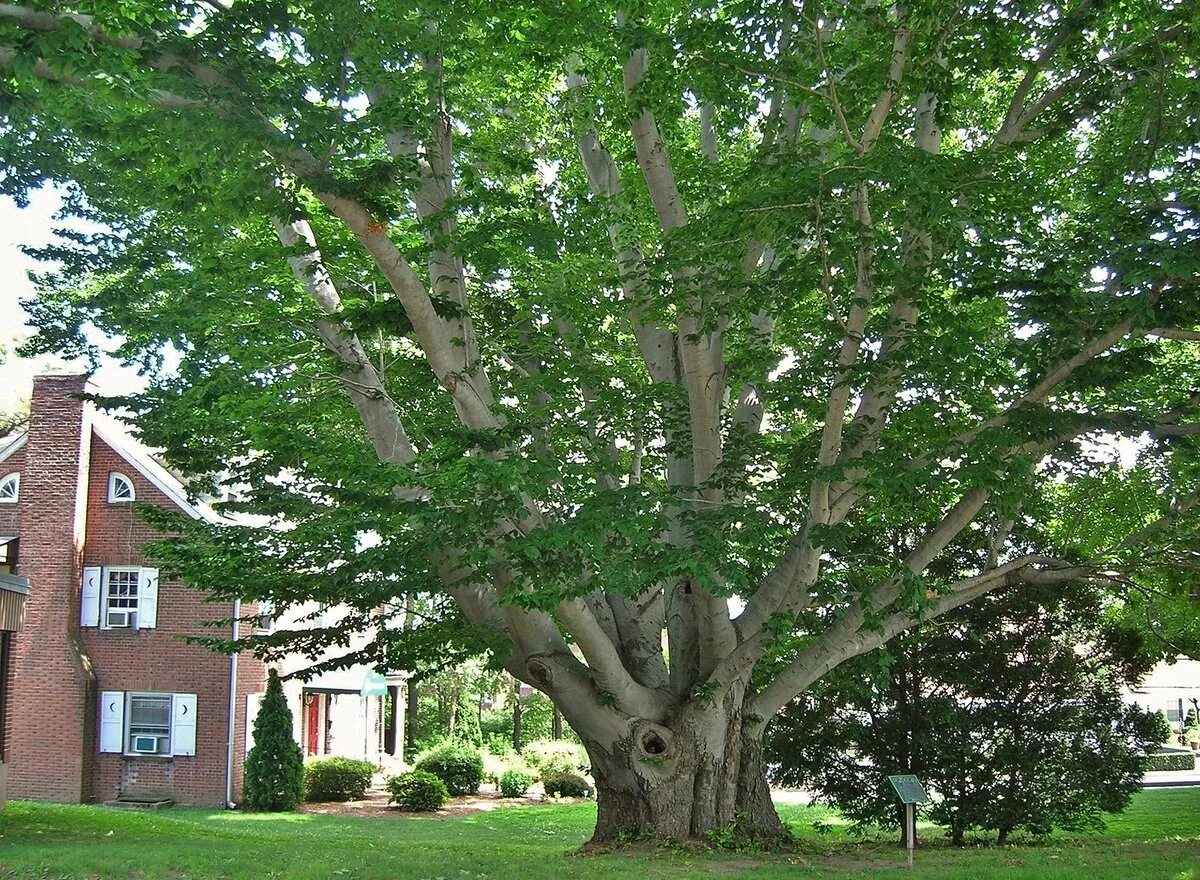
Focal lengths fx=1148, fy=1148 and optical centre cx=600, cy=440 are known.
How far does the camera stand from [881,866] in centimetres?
1158

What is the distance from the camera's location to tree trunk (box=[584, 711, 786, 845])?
12.9m

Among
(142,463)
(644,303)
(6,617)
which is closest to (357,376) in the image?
(644,303)

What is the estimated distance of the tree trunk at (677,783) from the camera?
1289 centimetres

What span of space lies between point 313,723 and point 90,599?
729 centimetres

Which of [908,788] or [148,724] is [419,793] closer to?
[148,724]

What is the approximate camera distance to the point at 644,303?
37.0 feet

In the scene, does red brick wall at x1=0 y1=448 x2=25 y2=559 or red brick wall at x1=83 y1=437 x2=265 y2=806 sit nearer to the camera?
red brick wall at x1=83 y1=437 x2=265 y2=806

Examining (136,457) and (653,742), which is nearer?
(653,742)

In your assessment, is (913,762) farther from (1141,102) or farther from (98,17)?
(98,17)

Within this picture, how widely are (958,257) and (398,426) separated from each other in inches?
235

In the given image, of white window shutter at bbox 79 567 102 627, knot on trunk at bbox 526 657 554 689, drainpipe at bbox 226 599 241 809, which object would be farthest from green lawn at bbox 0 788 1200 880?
white window shutter at bbox 79 567 102 627

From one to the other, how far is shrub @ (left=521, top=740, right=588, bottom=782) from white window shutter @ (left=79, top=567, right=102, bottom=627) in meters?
11.7

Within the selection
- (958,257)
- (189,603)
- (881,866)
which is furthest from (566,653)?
(189,603)

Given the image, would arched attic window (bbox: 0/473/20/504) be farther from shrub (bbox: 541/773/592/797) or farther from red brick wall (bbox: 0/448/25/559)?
shrub (bbox: 541/773/592/797)
